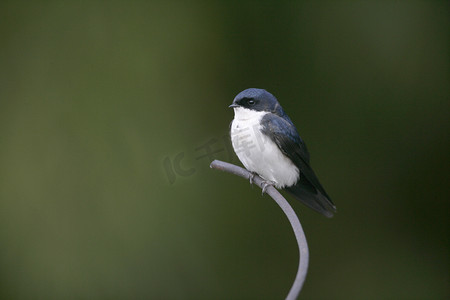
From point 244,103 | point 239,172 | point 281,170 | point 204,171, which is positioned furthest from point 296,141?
point 204,171

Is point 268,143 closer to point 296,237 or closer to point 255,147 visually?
point 255,147

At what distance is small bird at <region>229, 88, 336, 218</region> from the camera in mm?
1882

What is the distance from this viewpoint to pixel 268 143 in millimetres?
1925

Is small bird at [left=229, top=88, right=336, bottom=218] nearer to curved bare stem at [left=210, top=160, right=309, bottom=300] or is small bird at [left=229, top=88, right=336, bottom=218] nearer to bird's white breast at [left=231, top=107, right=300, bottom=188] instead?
bird's white breast at [left=231, top=107, right=300, bottom=188]

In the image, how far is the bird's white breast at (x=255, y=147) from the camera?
6.20ft

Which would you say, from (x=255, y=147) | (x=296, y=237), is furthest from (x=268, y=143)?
(x=296, y=237)

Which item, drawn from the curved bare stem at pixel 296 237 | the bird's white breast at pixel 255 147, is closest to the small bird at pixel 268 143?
the bird's white breast at pixel 255 147

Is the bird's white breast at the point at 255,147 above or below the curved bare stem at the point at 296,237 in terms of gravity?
above

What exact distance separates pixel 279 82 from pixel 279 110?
833 millimetres

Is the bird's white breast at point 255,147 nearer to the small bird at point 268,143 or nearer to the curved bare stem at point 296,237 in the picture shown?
the small bird at point 268,143

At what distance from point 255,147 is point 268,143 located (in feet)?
0.17

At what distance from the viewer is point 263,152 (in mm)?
1919

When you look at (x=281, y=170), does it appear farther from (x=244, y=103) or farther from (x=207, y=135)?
(x=207, y=135)

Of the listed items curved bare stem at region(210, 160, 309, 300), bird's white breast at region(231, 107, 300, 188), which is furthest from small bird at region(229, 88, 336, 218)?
curved bare stem at region(210, 160, 309, 300)
